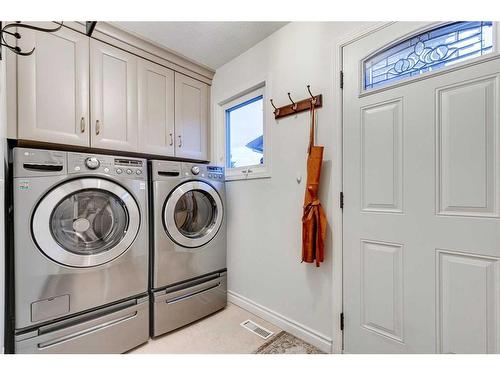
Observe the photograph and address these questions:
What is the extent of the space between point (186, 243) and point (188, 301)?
1.54 ft

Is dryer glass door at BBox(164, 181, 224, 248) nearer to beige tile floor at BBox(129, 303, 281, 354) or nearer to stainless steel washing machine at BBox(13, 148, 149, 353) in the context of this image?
stainless steel washing machine at BBox(13, 148, 149, 353)

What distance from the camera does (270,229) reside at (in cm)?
183

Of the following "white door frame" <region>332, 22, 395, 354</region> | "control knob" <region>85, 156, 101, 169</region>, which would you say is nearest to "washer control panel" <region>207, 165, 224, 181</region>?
"control knob" <region>85, 156, 101, 169</region>

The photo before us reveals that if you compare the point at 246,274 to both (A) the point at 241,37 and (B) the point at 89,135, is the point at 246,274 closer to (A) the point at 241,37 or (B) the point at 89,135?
(B) the point at 89,135

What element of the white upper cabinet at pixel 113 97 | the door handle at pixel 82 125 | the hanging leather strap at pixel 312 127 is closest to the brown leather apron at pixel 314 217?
the hanging leather strap at pixel 312 127

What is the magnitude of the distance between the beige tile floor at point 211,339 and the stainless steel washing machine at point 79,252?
0.47 feet

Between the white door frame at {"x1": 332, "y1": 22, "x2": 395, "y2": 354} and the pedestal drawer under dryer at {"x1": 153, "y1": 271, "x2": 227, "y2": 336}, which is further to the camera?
the pedestal drawer under dryer at {"x1": 153, "y1": 271, "x2": 227, "y2": 336}

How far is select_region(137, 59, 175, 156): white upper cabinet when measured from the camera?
6.00 ft

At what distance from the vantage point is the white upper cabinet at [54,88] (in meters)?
1.34

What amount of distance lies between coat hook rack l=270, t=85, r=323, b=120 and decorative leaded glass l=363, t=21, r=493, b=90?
0.28 m

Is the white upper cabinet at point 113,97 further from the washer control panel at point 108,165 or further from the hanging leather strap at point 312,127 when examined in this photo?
the hanging leather strap at point 312,127
